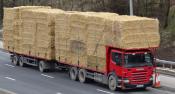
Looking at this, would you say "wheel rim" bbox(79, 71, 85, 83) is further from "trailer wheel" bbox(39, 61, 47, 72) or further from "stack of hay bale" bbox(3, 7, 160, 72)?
"trailer wheel" bbox(39, 61, 47, 72)

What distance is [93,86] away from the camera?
31.6 meters

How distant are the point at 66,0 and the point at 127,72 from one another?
38526 millimetres

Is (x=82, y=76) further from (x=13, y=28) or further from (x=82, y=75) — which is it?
(x=13, y=28)

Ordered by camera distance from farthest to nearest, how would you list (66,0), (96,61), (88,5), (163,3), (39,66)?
(66,0) < (88,5) < (163,3) < (39,66) < (96,61)

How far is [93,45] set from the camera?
3150 centimetres

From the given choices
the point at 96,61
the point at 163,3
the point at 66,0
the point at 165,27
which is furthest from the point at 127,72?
the point at 66,0

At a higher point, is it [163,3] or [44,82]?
[163,3]

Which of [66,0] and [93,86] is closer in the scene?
[93,86]

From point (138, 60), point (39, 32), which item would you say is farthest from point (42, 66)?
point (138, 60)

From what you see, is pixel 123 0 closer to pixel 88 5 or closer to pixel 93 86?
pixel 88 5

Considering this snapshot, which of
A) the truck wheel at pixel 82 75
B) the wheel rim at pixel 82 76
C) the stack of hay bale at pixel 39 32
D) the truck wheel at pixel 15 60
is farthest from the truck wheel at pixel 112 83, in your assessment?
the truck wheel at pixel 15 60

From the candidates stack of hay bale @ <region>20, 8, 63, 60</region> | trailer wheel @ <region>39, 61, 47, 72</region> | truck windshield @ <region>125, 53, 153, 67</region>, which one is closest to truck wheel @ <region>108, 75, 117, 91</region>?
truck windshield @ <region>125, 53, 153, 67</region>

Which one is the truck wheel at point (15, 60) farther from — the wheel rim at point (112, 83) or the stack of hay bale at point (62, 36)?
the wheel rim at point (112, 83)

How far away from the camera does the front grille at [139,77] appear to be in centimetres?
2902
